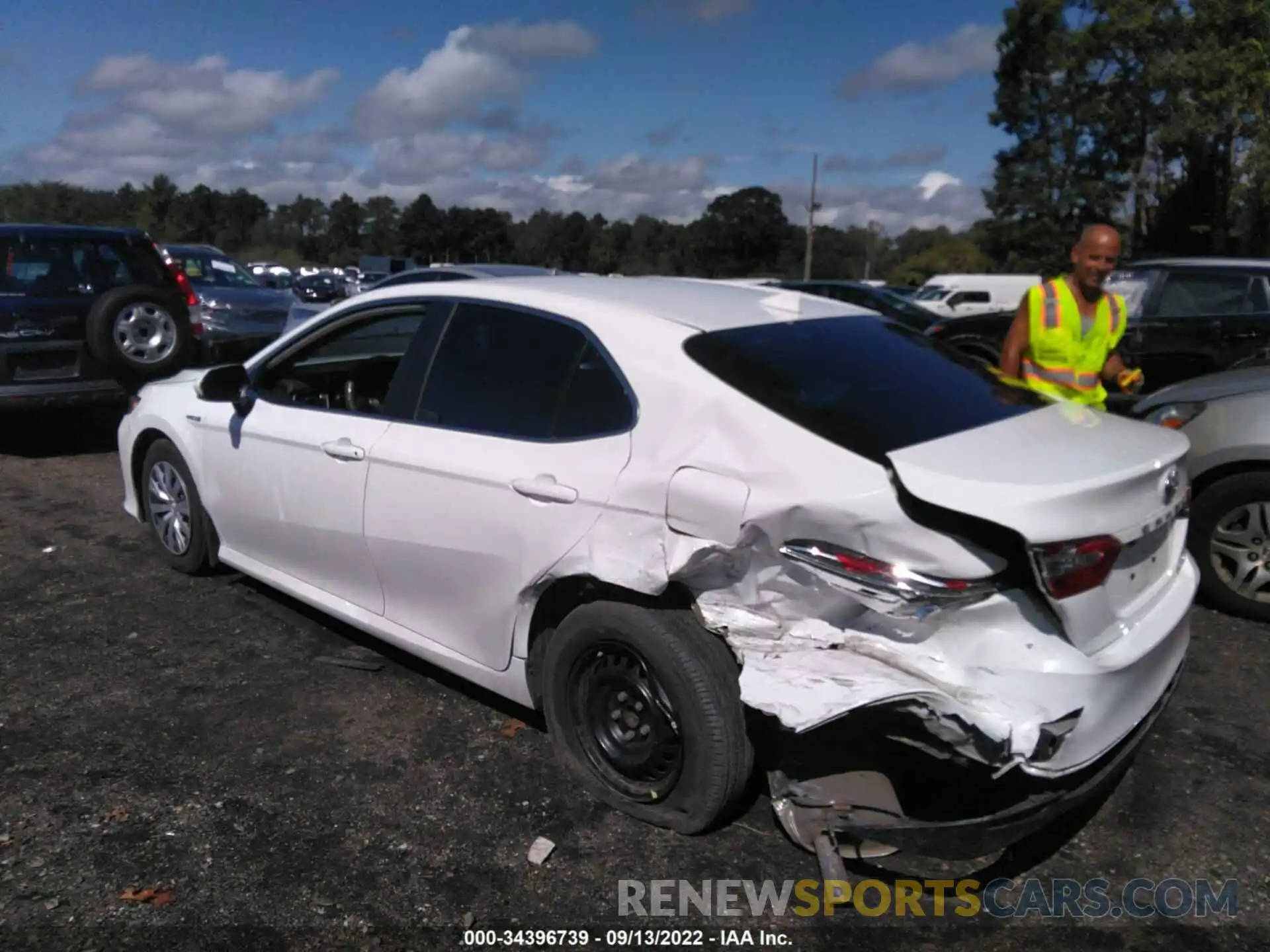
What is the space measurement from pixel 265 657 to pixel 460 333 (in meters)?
1.65

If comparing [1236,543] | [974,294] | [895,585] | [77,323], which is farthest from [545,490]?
[974,294]

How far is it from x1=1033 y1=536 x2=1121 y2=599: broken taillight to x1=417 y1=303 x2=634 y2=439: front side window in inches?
46.3

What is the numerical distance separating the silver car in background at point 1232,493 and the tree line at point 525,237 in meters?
60.2

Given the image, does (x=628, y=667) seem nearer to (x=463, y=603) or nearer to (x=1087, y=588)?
(x=463, y=603)

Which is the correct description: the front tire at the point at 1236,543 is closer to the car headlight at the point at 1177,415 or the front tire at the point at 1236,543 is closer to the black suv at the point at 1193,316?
the car headlight at the point at 1177,415

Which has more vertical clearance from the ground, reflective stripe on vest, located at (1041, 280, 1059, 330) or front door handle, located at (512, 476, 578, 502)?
reflective stripe on vest, located at (1041, 280, 1059, 330)

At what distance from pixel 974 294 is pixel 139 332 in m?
27.0

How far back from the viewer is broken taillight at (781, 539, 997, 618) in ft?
7.72

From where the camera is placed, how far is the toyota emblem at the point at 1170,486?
2.79 m

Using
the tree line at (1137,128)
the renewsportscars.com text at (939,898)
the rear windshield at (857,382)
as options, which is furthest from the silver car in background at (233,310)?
the tree line at (1137,128)

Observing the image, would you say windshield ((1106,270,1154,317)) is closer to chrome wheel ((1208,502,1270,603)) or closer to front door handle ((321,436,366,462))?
chrome wheel ((1208,502,1270,603))

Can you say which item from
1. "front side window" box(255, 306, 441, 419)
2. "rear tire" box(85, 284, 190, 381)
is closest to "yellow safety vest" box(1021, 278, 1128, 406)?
"front side window" box(255, 306, 441, 419)

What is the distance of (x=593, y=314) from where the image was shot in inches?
125

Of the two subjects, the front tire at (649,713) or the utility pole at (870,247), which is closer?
the front tire at (649,713)
